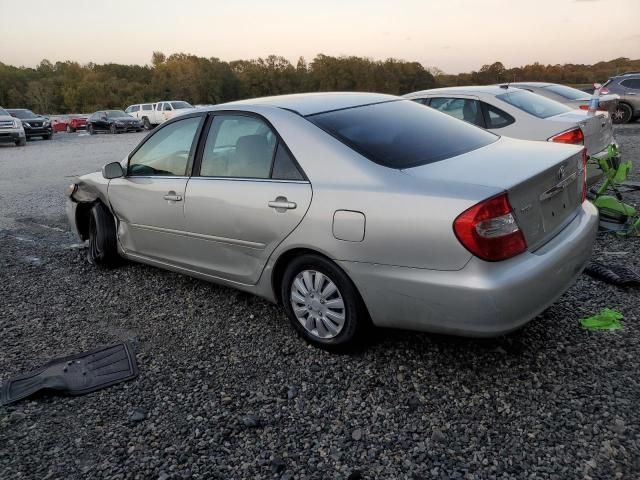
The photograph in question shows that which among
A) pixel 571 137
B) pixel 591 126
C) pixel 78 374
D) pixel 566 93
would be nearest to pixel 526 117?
pixel 571 137

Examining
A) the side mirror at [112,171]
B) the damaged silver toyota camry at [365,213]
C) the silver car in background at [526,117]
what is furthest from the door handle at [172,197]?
the silver car in background at [526,117]

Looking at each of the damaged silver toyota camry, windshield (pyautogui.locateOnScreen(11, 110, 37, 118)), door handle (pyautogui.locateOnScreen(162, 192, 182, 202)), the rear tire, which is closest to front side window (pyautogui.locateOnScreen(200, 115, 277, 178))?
the damaged silver toyota camry

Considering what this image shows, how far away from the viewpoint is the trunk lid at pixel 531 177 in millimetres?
2648

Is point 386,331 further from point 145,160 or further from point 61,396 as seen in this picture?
point 145,160

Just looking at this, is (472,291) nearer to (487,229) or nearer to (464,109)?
(487,229)

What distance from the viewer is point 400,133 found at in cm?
331

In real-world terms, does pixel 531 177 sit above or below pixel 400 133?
below

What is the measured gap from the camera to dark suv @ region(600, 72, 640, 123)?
55.1ft

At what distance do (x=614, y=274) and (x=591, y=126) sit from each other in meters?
2.86

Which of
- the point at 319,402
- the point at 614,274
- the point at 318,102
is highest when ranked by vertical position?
the point at 318,102

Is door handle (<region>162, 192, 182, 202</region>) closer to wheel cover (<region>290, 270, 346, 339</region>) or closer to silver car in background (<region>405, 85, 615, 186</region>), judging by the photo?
wheel cover (<region>290, 270, 346, 339</region>)

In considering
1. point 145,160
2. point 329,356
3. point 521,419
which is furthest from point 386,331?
point 145,160

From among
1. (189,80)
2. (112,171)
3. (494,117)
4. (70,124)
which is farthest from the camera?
(189,80)

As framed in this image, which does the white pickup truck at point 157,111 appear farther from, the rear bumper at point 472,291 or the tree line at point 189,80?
the tree line at point 189,80
